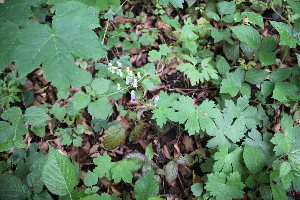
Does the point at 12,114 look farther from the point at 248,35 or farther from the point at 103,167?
the point at 248,35

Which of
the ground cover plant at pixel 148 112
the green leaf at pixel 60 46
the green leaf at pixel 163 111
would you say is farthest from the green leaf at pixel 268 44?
the green leaf at pixel 60 46

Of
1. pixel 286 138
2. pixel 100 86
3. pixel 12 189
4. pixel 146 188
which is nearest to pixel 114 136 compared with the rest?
pixel 100 86

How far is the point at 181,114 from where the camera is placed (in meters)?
2.20

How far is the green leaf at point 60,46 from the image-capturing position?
1.42m

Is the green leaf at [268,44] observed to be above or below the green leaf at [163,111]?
above

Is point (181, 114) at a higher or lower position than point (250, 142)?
higher

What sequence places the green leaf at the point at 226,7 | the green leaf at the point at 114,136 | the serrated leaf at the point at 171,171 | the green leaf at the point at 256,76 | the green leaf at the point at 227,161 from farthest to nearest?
1. the green leaf at the point at 226,7
2. the green leaf at the point at 256,76
3. the green leaf at the point at 114,136
4. the serrated leaf at the point at 171,171
5. the green leaf at the point at 227,161

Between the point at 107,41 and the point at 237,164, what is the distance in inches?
97.4

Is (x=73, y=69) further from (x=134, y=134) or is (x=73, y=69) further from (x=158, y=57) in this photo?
(x=158, y=57)

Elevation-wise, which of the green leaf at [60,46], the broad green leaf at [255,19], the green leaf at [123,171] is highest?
the green leaf at [60,46]

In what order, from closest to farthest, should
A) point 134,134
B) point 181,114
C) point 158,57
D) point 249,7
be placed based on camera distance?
point 181,114 < point 134,134 < point 158,57 < point 249,7

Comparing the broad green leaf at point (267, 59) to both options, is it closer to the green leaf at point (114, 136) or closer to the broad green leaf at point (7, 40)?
the green leaf at point (114, 136)

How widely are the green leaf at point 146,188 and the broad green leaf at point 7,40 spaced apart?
1.46m

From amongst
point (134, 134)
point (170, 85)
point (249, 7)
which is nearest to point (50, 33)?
point (134, 134)
